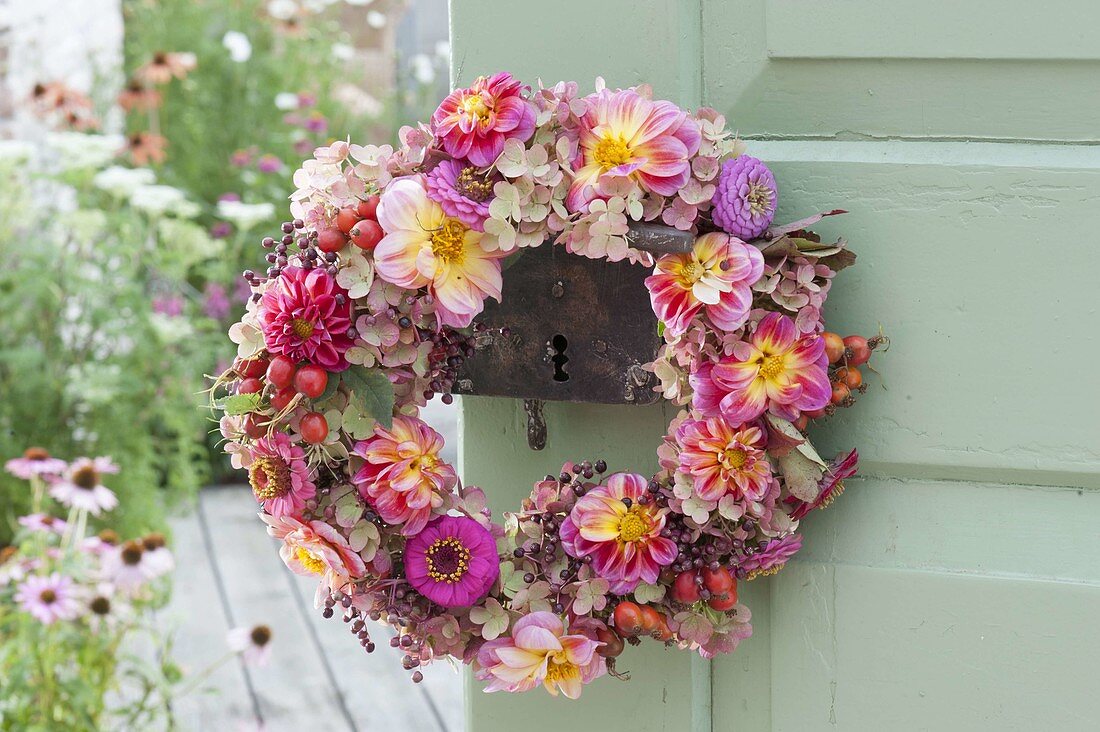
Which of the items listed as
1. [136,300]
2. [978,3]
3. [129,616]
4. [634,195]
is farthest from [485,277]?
[136,300]

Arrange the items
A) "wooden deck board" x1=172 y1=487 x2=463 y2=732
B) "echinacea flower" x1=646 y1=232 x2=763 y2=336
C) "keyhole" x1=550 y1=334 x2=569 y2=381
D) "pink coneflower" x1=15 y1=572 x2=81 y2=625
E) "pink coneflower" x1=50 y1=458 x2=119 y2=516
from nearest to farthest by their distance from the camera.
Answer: "echinacea flower" x1=646 y1=232 x2=763 y2=336 → "keyhole" x1=550 y1=334 x2=569 y2=381 → "pink coneflower" x1=15 y1=572 x2=81 y2=625 → "pink coneflower" x1=50 y1=458 x2=119 y2=516 → "wooden deck board" x1=172 y1=487 x2=463 y2=732

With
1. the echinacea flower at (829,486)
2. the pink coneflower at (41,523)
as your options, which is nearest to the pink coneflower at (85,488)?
the pink coneflower at (41,523)

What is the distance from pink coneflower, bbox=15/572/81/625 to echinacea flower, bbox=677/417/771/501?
4.07 ft

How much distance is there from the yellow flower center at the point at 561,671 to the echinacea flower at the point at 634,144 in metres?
0.31

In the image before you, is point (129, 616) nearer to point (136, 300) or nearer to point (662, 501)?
point (136, 300)

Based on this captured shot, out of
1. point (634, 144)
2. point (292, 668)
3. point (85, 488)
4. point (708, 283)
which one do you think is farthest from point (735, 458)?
point (292, 668)

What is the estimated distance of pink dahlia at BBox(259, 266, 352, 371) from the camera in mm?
815

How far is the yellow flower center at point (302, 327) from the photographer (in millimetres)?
816

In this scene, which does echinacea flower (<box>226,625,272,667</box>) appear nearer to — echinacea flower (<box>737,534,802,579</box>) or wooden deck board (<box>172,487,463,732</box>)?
wooden deck board (<box>172,487,463,732</box>)

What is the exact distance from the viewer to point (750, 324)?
818mm

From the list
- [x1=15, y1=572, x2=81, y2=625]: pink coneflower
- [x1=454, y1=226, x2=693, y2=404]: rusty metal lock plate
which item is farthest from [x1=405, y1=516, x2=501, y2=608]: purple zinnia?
[x1=15, y1=572, x2=81, y2=625]: pink coneflower

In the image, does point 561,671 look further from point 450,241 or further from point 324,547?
point 450,241

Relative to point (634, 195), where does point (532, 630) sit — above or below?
below

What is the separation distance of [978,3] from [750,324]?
0.27 meters
